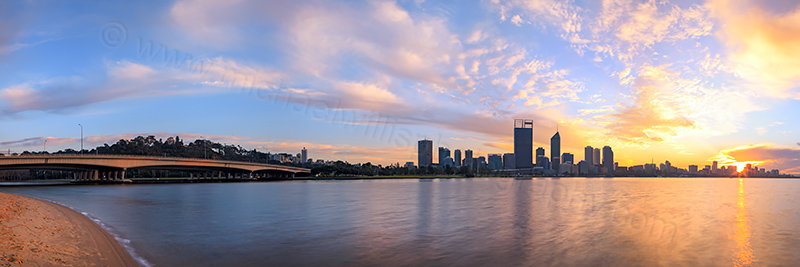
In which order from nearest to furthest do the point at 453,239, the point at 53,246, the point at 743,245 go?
the point at 53,246 < the point at 453,239 < the point at 743,245

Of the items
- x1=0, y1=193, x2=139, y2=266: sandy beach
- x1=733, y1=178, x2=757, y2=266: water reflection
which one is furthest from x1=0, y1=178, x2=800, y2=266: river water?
x1=0, y1=193, x2=139, y2=266: sandy beach

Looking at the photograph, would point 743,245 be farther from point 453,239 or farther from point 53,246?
point 53,246

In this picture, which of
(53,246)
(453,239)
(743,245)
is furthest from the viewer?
(743,245)

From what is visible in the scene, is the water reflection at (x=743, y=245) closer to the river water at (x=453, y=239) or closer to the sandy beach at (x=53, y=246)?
the river water at (x=453, y=239)

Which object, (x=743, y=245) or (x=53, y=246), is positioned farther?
(x=743, y=245)

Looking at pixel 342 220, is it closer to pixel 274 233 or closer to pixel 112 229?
pixel 274 233

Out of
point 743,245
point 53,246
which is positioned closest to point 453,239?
point 743,245

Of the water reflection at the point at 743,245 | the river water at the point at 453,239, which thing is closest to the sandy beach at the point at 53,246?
the river water at the point at 453,239

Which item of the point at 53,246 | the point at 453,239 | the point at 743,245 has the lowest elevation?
the point at 743,245

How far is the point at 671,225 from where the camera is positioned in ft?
130

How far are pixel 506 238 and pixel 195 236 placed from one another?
21331mm

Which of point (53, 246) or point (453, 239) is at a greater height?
point (53, 246)

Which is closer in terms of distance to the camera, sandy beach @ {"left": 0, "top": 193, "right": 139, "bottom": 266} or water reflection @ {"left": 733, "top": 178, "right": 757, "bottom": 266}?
sandy beach @ {"left": 0, "top": 193, "right": 139, "bottom": 266}

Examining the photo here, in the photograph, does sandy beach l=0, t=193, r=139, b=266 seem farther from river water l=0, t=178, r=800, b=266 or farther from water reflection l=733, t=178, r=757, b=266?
water reflection l=733, t=178, r=757, b=266
